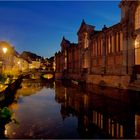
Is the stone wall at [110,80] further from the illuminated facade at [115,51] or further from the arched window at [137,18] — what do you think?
the arched window at [137,18]

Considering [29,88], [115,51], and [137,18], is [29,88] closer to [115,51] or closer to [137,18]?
[115,51]

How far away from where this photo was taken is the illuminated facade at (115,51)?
31.0 m

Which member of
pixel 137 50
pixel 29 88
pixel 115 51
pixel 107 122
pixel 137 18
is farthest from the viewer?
pixel 29 88

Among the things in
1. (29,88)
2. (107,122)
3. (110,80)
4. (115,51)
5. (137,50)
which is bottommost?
A: (29,88)

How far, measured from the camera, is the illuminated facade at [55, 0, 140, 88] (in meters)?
31.0

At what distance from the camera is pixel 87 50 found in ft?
168

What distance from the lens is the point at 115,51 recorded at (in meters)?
35.9

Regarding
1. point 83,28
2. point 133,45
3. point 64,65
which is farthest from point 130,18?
point 64,65

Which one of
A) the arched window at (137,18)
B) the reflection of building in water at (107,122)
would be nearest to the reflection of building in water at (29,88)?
the reflection of building in water at (107,122)

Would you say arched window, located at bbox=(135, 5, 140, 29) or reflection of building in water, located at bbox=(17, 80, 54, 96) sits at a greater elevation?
arched window, located at bbox=(135, 5, 140, 29)

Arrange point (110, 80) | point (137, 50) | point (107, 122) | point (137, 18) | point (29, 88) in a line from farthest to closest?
point (29, 88) < point (110, 80) < point (137, 18) < point (137, 50) < point (107, 122)

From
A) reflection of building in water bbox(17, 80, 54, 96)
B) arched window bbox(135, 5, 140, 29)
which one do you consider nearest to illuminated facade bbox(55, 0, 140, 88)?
arched window bbox(135, 5, 140, 29)

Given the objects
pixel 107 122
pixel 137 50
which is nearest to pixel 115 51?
pixel 137 50

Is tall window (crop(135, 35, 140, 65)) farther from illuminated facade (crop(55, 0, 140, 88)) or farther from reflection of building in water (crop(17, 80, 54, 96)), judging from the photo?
reflection of building in water (crop(17, 80, 54, 96))
